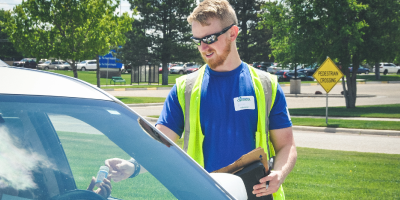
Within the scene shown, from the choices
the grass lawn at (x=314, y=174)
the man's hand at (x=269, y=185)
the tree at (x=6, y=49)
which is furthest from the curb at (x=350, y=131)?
the tree at (x=6, y=49)

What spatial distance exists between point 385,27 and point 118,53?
33815 mm

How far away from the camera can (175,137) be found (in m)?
2.72

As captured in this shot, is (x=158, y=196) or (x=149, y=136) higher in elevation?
(x=149, y=136)

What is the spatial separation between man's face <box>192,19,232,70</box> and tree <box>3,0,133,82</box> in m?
22.8

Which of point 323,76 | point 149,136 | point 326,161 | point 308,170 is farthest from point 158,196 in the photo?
point 323,76

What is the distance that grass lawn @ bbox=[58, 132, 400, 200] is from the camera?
1684mm

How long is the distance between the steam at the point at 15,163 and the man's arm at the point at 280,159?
107 centimetres

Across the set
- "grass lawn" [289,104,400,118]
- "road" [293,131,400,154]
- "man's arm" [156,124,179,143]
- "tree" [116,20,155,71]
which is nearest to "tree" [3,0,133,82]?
"grass lawn" [289,104,400,118]

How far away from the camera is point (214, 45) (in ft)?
8.39

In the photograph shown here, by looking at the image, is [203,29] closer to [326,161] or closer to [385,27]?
[326,161]

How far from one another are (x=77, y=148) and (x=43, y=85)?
29 centimetres

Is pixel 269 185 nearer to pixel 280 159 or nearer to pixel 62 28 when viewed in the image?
pixel 280 159

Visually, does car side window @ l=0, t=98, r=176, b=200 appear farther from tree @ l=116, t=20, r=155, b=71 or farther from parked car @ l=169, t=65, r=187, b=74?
parked car @ l=169, t=65, r=187, b=74

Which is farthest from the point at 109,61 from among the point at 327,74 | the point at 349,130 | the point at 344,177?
the point at 344,177
